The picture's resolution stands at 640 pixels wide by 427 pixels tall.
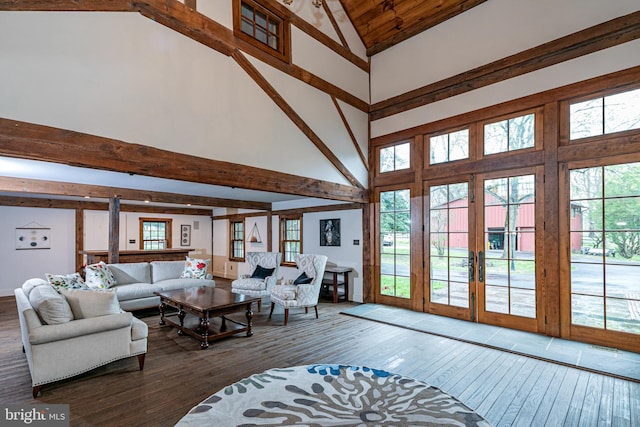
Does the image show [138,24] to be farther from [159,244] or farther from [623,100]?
[159,244]

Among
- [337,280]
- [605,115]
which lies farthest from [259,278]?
[605,115]

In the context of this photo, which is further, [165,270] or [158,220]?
[158,220]

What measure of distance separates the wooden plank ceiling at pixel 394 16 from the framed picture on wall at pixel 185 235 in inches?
A: 304

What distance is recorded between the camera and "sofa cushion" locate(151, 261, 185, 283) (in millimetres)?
6227

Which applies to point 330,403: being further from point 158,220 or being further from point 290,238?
point 158,220

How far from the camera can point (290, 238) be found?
329 inches

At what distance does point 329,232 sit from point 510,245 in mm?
3677

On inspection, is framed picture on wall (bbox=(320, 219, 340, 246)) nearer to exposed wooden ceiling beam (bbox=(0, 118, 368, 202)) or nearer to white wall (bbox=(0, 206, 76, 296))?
exposed wooden ceiling beam (bbox=(0, 118, 368, 202))

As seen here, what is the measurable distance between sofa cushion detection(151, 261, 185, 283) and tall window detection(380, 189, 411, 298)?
431 centimetres

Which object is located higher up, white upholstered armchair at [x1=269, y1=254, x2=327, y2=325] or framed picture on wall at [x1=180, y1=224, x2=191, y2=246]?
framed picture on wall at [x1=180, y1=224, x2=191, y2=246]

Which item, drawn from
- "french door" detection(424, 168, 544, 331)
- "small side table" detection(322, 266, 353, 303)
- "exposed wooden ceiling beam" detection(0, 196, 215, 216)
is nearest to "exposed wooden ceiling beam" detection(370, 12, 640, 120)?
"french door" detection(424, 168, 544, 331)

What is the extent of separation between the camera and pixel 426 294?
5586 mm

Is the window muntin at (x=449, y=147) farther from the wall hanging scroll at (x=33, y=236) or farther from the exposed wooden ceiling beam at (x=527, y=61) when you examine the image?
the wall hanging scroll at (x=33, y=236)

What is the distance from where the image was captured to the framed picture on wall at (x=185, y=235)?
1023cm
